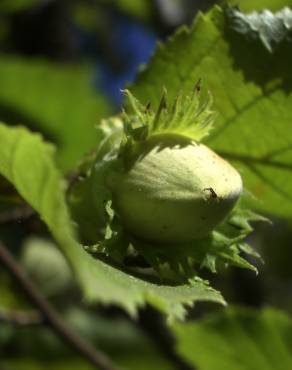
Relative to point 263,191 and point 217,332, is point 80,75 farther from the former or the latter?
point 263,191

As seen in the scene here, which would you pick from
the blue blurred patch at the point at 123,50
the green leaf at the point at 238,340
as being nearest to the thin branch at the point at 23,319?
the green leaf at the point at 238,340

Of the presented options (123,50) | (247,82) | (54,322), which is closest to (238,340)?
(54,322)

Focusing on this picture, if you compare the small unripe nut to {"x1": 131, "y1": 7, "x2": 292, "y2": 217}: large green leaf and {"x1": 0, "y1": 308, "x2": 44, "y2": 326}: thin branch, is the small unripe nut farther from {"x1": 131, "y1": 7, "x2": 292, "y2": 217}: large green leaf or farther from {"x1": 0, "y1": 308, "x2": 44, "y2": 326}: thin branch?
{"x1": 0, "y1": 308, "x2": 44, "y2": 326}: thin branch

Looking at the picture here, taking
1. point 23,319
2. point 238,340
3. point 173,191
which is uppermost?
point 173,191

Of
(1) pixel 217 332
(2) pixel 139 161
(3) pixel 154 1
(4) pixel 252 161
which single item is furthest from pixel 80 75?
(2) pixel 139 161

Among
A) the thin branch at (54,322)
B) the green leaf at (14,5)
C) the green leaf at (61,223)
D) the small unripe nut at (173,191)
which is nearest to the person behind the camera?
the green leaf at (61,223)

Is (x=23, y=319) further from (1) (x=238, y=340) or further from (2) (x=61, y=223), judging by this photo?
(2) (x=61, y=223)

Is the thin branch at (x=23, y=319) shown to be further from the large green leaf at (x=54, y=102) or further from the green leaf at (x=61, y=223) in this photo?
the green leaf at (x=61, y=223)
